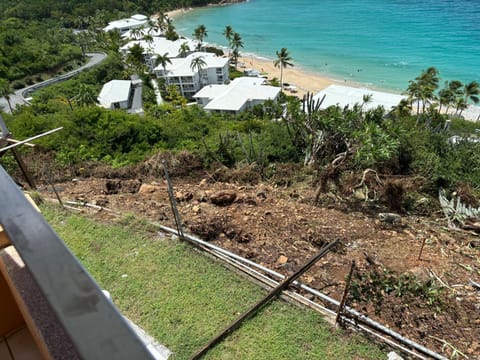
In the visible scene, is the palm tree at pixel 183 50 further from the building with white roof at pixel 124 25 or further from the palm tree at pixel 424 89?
the palm tree at pixel 424 89

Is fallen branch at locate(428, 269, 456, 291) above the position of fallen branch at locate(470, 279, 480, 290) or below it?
above

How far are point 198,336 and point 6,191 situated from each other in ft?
14.7

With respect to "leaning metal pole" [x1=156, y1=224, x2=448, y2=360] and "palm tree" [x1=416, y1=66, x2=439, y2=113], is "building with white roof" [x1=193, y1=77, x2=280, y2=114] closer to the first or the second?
"palm tree" [x1=416, y1=66, x2=439, y2=113]

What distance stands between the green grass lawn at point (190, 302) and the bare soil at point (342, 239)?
31.2 inches

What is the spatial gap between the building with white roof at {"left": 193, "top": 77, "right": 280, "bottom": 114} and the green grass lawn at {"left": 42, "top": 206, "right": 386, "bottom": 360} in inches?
967

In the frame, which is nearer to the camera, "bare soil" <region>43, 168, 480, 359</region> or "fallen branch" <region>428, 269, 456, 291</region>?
"bare soil" <region>43, 168, 480, 359</region>

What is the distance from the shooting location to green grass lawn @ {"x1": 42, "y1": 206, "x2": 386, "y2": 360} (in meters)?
4.95

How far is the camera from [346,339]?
4996mm

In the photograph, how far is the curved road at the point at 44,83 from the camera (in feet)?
113

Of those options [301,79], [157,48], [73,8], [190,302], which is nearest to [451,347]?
[190,302]

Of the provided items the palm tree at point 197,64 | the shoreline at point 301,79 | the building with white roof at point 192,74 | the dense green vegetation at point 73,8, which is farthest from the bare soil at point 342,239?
the dense green vegetation at point 73,8

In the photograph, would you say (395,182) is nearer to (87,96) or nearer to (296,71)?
(87,96)

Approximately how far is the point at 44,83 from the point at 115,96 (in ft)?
40.4

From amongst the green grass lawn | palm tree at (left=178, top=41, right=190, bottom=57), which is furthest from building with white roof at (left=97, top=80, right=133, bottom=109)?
the green grass lawn
